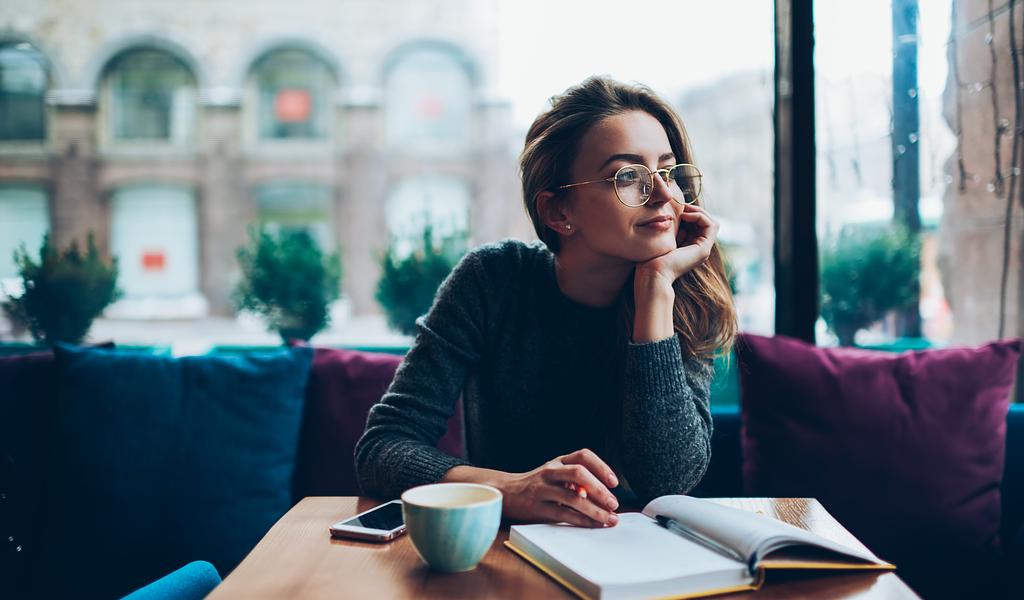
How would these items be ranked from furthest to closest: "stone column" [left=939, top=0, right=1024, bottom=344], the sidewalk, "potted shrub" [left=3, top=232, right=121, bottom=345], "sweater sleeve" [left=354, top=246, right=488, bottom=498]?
1. the sidewalk
2. "potted shrub" [left=3, top=232, right=121, bottom=345]
3. "stone column" [left=939, top=0, right=1024, bottom=344]
4. "sweater sleeve" [left=354, top=246, right=488, bottom=498]

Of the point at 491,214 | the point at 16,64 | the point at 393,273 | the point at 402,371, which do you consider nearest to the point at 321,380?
the point at 402,371

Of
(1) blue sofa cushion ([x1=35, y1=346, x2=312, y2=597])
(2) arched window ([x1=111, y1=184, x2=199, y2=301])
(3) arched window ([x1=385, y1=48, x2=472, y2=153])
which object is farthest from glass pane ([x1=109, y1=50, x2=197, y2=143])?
(1) blue sofa cushion ([x1=35, y1=346, x2=312, y2=597])

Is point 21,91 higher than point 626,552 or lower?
higher

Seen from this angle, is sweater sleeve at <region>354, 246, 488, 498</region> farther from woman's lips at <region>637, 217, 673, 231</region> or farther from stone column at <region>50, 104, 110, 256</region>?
stone column at <region>50, 104, 110, 256</region>

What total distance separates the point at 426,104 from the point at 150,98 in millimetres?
1308

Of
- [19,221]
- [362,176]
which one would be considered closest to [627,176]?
[362,176]

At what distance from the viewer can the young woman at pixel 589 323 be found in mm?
1187

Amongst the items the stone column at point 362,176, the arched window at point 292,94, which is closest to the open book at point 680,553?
the stone column at point 362,176

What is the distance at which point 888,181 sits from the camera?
91.9 inches

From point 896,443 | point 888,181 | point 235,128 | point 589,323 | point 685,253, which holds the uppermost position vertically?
point 235,128

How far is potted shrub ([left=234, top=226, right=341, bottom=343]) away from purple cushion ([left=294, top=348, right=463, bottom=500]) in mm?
750

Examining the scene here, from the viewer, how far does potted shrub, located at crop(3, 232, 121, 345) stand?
2455 mm

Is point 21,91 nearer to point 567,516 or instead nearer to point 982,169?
point 567,516

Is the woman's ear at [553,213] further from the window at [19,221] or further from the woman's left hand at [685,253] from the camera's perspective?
the window at [19,221]
